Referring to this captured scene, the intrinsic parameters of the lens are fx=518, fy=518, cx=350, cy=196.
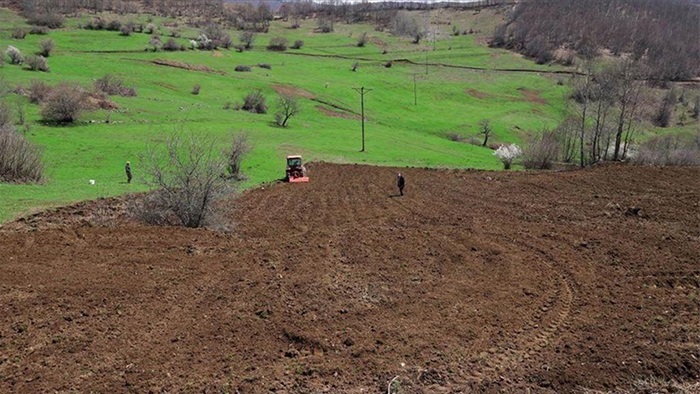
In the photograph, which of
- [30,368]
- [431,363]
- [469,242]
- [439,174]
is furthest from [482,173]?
[30,368]

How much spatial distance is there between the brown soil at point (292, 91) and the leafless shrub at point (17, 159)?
52517mm

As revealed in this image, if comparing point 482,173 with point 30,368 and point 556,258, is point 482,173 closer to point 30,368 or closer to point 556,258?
point 556,258

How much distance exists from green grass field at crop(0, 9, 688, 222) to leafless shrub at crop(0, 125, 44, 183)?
4.43 ft

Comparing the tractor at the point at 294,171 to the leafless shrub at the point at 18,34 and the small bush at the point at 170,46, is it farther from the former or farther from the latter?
the leafless shrub at the point at 18,34

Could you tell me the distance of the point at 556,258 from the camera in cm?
2016

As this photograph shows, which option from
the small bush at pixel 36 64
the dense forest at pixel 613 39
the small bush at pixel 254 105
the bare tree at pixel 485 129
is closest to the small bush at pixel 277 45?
the small bush at pixel 254 105

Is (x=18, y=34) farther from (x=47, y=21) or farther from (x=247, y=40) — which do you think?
(x=247, y=40)

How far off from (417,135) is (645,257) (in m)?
55.1

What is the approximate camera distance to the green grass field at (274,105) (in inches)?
1682

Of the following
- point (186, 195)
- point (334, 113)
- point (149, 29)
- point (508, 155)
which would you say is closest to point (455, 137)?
point (334, 113)

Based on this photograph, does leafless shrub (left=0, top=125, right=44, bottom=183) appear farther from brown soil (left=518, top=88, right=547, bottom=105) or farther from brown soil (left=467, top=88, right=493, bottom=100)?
brown soil (left=518, top=88, right=547, bottom=105)

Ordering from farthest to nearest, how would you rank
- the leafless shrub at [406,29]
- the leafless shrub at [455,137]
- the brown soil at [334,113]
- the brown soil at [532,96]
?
the leafless shrub at [406,29]
the brown soil at [532,96]
the brown soil at [334,113]
the leafless shrub at [455,137]

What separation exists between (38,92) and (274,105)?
2988cm

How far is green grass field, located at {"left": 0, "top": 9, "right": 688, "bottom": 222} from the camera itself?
42719mm
